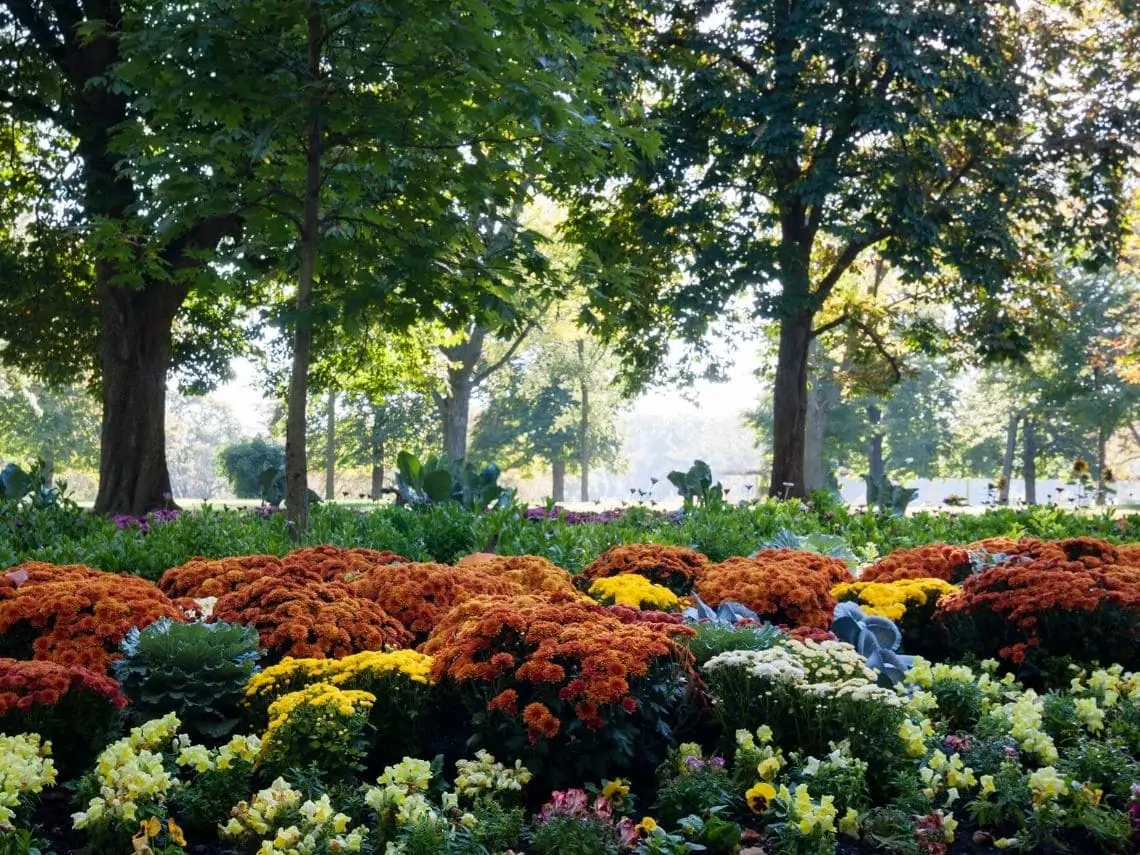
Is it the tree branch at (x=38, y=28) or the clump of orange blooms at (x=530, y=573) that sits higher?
the tree branch at (x=38, y=28)

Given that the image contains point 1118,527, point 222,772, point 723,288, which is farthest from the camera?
point 723,288

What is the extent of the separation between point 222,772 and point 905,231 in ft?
41.0

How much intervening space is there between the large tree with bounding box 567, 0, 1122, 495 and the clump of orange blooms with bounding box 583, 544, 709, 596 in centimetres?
677

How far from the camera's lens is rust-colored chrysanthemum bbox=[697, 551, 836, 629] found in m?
5.27

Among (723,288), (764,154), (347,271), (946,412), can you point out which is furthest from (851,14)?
(946,412)

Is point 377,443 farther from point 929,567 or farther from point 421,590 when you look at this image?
point 421,590

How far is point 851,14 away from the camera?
1379 cm

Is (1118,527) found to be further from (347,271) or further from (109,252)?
(109,252)

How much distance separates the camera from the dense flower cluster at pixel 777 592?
207 inches

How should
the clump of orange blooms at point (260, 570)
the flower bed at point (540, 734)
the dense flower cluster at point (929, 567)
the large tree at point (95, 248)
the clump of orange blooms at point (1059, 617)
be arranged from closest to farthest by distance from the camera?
the flower bed at point (540, 734) < the clump of orange blooms at point (1059, 617) < the clump of orange blooms at point (260, 570) < the dense flower cluster at point (929, 567) < the large tree at point (95, 248)

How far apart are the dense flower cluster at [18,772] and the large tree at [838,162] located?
10169mm

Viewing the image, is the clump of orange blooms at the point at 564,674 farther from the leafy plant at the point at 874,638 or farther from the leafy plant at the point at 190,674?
the leafy plant at the point at 874,638

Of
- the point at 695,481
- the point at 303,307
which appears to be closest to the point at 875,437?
the point at 695,481

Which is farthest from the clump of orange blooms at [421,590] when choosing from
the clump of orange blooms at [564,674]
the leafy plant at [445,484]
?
the leafy plant at [445,484]
